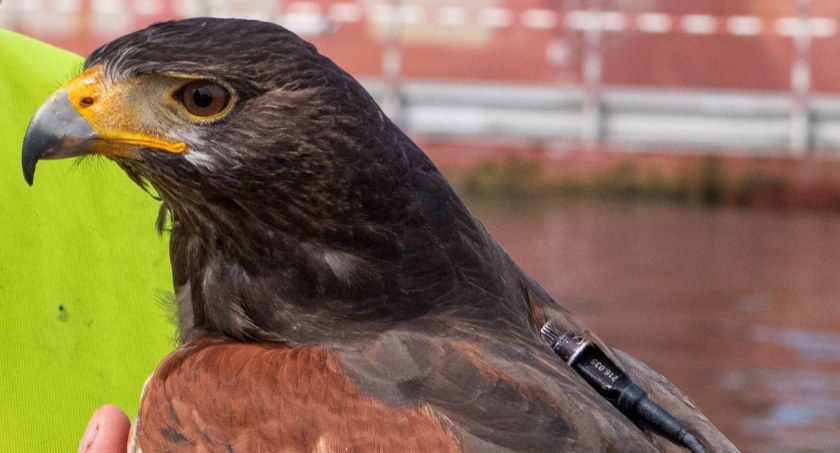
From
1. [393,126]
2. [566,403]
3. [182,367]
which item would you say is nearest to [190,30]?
[393,126]

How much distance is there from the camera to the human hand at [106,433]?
203 centimetres

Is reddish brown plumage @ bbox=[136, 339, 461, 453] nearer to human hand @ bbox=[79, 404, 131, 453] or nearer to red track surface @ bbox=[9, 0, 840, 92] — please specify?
human hand @ bbox=[79, 404, 131, 453]

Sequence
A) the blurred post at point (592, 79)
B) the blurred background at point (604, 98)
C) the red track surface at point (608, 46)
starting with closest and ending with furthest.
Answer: the blurred background at point (604, 98) → the blurred post at point (592, 79) → the red track surface at point (608, 46)

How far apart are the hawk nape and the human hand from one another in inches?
1.3

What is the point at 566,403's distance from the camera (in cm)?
208

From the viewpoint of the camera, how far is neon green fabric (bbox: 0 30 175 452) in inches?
90.9

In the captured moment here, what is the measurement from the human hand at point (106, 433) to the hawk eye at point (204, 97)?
0.49 m

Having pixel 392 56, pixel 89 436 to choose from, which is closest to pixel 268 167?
pixel 89 436

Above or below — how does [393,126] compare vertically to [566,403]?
above

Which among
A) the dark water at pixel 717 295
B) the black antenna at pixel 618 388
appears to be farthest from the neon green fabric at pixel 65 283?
the dark water at pixel 717 295

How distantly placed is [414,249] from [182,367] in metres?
0.43

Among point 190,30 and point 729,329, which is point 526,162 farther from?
point 190,30

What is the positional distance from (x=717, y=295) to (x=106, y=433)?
7.51 metres

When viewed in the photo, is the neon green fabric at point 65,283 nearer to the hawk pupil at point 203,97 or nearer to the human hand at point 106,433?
the human hand at point 106,433
